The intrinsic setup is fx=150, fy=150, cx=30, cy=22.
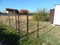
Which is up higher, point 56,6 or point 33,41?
point 56,6

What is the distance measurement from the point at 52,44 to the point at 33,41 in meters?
1.40

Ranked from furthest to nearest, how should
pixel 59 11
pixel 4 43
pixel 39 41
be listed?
pixel 59 11
pixel 4 43
pixel 39 41

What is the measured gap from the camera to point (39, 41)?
8.84 m

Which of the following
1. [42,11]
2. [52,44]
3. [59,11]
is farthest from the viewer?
[42,11]

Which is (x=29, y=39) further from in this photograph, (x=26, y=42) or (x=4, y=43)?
(x=4, y=43)

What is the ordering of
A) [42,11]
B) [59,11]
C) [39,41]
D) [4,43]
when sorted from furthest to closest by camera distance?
[42,11] → [59,11] → [4,43] → [39,41]

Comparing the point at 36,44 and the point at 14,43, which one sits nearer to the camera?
the point at 36,44

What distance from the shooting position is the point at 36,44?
852 centimetres

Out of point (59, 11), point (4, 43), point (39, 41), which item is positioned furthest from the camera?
point (59, 11)

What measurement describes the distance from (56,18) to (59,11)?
3.14 ft

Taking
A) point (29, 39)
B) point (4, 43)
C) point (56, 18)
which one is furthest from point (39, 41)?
point (56, 18)

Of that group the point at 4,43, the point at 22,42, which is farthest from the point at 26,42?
the point at 4,43

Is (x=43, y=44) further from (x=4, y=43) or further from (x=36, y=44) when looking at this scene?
(x=4, y=43)

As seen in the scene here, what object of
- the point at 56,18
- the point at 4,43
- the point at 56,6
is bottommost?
the point at 4,43
